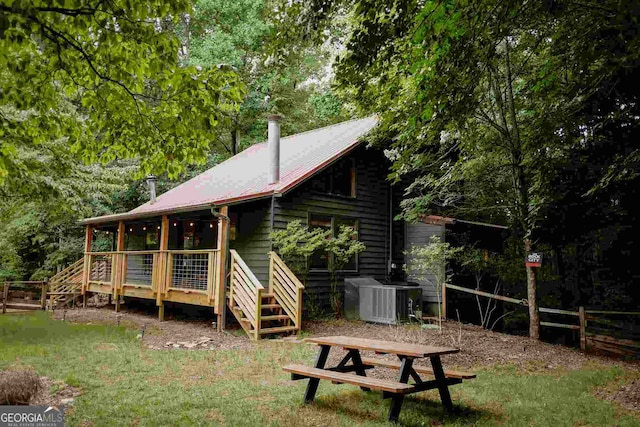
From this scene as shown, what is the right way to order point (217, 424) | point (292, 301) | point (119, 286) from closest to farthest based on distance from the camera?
point (217, 424)
point (292, 301)
point (119, 286)

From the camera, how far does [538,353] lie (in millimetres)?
9664

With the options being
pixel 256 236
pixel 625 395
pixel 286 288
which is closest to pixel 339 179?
pixel 256 236

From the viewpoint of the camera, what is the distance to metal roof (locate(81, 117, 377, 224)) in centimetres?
1363

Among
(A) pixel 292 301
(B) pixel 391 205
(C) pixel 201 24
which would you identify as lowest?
(A) pixel 292 301

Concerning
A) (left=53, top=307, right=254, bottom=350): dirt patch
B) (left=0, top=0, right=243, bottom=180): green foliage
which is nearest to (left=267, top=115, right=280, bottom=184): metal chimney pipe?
(left=53, top=307, right=254, bottom=350): dirt patch

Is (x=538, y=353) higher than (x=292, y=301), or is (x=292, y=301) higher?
(x=292, y=301)

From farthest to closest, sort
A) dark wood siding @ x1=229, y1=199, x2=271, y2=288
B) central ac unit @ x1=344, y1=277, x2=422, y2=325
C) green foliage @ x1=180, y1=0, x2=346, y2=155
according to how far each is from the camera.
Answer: green foliage @ x1=180, y1=0, x2=346, y2=155, dark wood siding @ x1=229, y1=199, x2=271, y2=288, central ac unit @ x1=344, y1=277, x2=422, y2=325

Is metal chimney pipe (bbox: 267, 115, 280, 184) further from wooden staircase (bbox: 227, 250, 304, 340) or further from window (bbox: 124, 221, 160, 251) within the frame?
window (bbox: 124, 221, 160, 251)

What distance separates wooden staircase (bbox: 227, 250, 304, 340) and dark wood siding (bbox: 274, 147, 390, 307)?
6.05ft

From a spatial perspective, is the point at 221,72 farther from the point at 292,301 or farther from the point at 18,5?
the point at 292,301

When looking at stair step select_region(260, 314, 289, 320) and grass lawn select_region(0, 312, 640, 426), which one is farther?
stair step select_region(260, 314, 289, 320)

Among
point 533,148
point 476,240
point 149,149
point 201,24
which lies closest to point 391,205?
point 476,240

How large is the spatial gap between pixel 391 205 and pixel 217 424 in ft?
40.2

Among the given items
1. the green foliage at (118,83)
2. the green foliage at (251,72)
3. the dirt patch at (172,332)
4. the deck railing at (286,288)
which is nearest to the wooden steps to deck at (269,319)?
the deck railing at (286,288)
